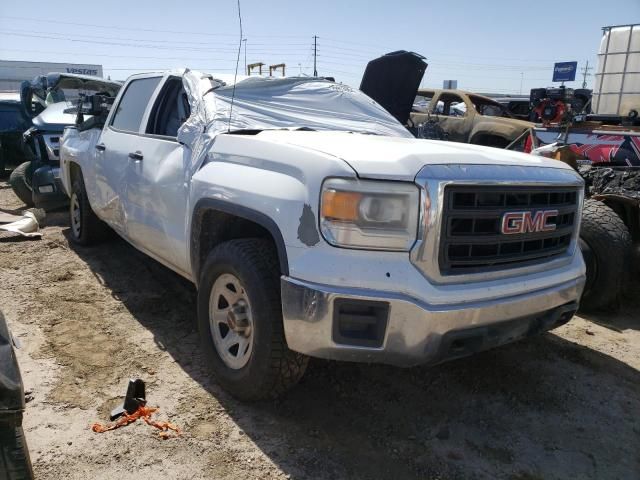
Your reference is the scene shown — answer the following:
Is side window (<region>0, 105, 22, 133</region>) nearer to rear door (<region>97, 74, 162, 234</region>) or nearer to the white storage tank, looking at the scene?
rear door (<region>97, 74, 162, 234</region>)

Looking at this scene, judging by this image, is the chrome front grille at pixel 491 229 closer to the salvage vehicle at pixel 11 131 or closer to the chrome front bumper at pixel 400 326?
the chrome front bumper at pixel 400 326

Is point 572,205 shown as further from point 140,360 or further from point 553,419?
point 140,360

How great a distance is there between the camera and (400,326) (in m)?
2.30

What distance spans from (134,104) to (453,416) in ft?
11.7

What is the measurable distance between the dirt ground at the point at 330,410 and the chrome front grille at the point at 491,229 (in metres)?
0.91

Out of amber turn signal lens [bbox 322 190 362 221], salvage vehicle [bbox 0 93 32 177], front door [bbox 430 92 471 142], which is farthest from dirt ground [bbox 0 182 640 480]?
salvage vehicle [bbox 0 93 32 177]

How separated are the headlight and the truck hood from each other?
0.20ft

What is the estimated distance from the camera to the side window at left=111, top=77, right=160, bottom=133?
4355 millimetres

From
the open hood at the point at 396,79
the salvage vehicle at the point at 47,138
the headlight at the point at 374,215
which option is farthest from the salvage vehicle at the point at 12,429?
the salvage vehicle at the point at 47,138

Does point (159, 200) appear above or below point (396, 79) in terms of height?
below

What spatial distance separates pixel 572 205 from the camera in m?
2.97

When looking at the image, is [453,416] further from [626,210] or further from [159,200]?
[626,210]

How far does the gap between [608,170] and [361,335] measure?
13.7ft

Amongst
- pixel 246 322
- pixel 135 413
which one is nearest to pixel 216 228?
pixel 246 322
